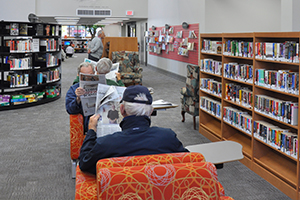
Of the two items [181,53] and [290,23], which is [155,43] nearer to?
[181,53]

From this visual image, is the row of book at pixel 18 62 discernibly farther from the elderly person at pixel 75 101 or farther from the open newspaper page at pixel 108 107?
the open newspaper page at pixel 108 107

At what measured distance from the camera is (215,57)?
5941 mm

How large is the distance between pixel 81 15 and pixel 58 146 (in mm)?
12032

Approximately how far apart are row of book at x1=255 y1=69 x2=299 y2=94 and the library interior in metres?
0.01

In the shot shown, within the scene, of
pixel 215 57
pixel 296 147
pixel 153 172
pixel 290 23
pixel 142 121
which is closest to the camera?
pixel 153 172

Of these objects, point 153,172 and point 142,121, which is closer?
point 153,172

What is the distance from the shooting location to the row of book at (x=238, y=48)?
171 inches

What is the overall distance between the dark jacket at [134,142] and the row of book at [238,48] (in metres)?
2.51

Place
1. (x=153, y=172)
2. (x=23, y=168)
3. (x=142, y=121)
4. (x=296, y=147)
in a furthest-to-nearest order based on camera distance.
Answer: (x=23, y=168), (x=296, y=147), (x=142, y=121), (x=153, y=172)

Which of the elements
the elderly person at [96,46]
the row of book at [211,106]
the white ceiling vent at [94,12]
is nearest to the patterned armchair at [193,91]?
the row of book at [211,106]

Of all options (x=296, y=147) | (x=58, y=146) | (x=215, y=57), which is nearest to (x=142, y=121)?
(x=296, y=147)

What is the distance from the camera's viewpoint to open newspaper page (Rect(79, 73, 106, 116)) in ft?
12.0

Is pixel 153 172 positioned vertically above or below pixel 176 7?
below

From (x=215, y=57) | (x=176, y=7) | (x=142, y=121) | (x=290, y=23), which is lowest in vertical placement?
(x=142, y=121)
